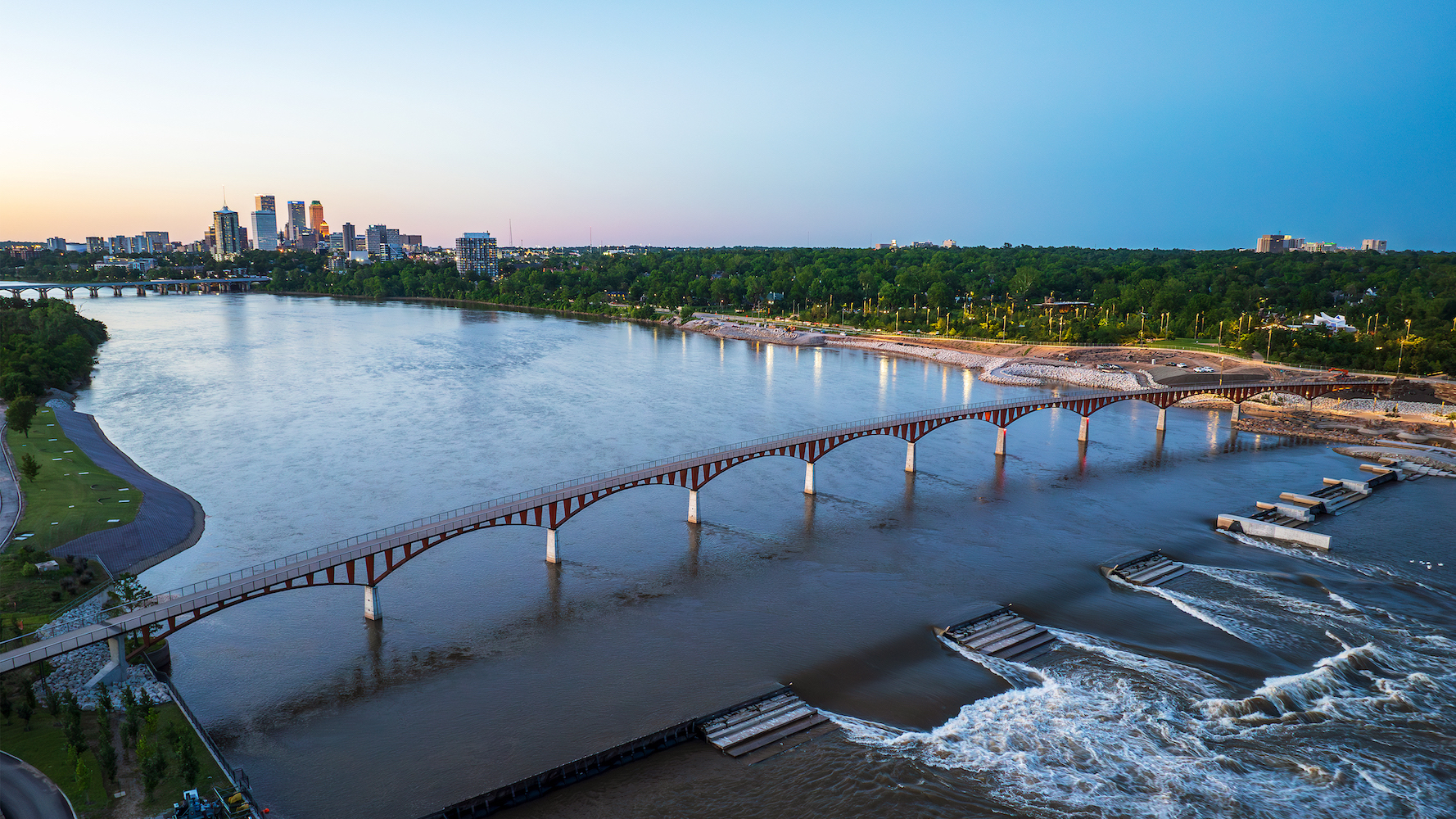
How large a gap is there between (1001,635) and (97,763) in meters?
29.2

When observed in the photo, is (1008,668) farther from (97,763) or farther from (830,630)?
(97,763)

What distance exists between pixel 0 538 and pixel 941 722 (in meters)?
39.1

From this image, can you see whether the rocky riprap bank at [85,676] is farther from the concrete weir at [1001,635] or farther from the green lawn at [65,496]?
the concrete weir at [1001,635]

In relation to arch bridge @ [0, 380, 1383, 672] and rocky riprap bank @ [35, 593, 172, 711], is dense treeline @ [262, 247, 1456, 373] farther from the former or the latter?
rocky riprap bank @ [35, 593, 172, 711]

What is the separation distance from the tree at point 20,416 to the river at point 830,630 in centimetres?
622

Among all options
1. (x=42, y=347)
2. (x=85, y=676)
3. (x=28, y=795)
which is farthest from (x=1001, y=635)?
(x=42, y=347)

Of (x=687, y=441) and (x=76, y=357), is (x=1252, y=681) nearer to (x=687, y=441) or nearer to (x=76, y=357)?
(x=687, y=441)

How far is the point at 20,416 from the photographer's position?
184 ft

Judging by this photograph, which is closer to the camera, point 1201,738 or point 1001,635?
point 1201,738

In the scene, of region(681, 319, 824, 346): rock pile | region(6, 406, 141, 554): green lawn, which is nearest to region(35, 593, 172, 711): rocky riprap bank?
region(6, 406, 141, 554): green lawn

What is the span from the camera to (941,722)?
95.2 ft

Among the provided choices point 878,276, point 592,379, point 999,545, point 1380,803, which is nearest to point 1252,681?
point 1380,803

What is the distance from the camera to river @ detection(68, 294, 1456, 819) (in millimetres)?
26141

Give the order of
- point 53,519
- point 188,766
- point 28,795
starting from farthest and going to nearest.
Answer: point 53,519
point 188,766
point 28,795
